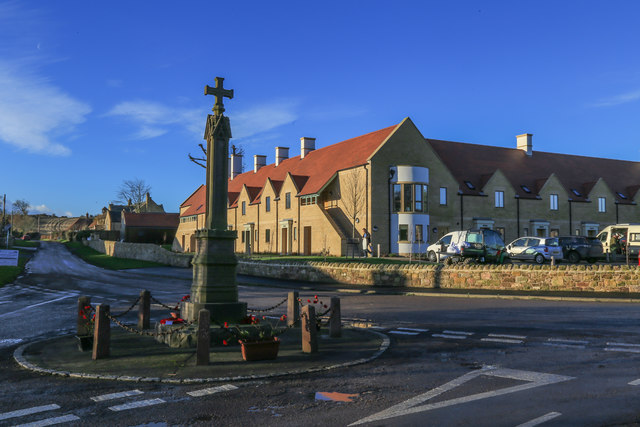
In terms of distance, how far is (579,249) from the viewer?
32781 millimetres

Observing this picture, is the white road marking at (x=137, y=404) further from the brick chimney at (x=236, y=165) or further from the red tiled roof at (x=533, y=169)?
the brick chimney at (x=236, y=165)

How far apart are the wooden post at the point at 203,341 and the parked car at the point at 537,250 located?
1071 inches

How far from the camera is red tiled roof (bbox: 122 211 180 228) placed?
8369 cm

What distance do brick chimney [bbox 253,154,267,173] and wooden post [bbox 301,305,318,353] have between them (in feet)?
189

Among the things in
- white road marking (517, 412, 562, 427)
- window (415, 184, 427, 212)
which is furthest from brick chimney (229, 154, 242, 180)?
white road marking (517, 412, 562, 427)

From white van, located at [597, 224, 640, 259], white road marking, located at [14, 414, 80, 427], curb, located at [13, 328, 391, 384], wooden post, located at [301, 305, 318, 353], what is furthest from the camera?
white van, located at [597, 224, 640, 259]

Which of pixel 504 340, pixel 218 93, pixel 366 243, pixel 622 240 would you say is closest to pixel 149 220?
pixel 366 243

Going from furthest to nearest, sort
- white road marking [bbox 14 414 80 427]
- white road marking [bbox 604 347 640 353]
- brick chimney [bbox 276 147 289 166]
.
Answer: brick chimney [bbox 276 147 289 166] < white road marking [bbox 604 347 640 353] < white road marking [bbox 14 414 80 427]

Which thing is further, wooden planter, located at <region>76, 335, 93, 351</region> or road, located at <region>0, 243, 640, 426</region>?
wooden planter, located at <region>76, 335, 93, 351</region>

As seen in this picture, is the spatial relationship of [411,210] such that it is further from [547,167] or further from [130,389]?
[130,389]

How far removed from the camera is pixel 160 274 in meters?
34.7

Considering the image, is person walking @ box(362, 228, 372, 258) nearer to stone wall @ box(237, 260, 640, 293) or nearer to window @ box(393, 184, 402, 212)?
window @ box(393, 184, 402, 212)

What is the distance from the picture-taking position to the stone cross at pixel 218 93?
11.7 meters

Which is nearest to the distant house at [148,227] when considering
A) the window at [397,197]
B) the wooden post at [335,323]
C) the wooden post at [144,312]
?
the window at [397,197]
